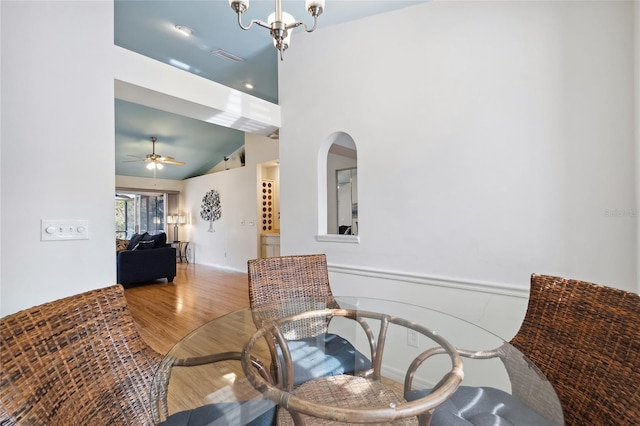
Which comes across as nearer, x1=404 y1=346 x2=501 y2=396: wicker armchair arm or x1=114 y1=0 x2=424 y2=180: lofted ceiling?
x1=404 y1=346 x2=501 y2=396: wicker armchair arm

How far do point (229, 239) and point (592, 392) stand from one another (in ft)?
22.2

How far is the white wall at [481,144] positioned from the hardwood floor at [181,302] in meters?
1.86

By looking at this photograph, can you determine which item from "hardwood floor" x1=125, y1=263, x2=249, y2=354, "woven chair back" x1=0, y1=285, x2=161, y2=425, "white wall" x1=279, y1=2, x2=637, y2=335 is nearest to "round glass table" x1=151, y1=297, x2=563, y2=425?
"woven chair back" x1=0, y1=285, x2=161, y2=425

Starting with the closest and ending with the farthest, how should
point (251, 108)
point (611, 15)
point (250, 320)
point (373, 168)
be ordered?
point (611, 15) → point (250, 320) → point (373, 168) → point (251, 108)

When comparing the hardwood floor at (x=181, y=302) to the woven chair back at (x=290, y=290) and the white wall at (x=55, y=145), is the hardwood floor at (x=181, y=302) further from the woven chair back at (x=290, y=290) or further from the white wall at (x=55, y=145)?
the woven chair back at (x=290, y=290)

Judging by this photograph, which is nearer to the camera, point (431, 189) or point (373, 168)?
point (431, 189)

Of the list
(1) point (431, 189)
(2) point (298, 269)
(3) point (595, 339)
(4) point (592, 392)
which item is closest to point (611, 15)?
(1) point (431, 189)

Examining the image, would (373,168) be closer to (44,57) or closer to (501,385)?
(501,385)

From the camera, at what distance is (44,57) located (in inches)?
64.9

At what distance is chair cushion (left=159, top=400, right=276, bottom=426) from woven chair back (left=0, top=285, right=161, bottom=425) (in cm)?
13

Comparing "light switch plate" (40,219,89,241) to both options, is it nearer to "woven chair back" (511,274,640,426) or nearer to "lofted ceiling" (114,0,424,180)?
"lofted ceiling" (114,0,424,180)

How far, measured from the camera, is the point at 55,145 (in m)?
1.67

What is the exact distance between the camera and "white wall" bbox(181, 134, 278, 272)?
20.9 ft

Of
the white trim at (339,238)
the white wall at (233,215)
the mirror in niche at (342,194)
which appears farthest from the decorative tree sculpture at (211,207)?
the white trim at (339,238)
